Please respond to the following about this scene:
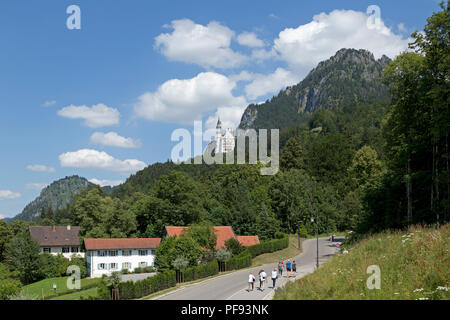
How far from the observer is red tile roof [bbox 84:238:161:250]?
63900 millimetres

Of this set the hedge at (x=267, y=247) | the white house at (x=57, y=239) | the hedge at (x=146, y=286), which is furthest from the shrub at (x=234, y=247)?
the white house at (x=57, y=239)

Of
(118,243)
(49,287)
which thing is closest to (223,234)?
(118,243)

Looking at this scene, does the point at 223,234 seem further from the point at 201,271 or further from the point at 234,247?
the point at 201,271

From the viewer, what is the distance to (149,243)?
67.6 m

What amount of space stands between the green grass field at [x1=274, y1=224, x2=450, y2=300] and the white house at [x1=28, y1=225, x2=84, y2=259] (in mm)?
82458

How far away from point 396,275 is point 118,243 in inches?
2206

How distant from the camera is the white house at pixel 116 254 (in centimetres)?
6344

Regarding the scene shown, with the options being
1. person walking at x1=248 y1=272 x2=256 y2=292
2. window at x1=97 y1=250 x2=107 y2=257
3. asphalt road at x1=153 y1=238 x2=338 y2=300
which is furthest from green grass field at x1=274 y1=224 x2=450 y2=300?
window at x1=97 y1=250 x2=107 y2=257

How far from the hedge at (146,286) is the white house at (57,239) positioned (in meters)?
64.1

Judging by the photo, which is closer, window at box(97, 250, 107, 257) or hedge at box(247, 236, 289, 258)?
hedge at box(247, 236, 289, 258)

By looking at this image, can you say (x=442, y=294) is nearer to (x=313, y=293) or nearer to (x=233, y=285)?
(x=313, y=293)

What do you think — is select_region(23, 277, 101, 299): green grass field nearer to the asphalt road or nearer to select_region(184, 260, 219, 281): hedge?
select_region(184, 260, 219, 281): hedge
